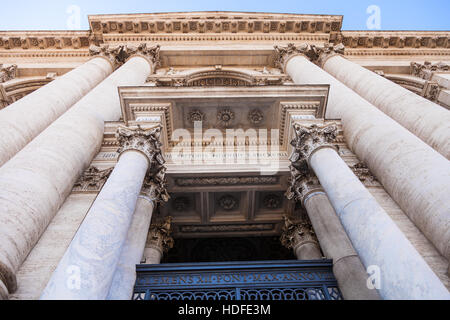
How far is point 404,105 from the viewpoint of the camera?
8.23 m

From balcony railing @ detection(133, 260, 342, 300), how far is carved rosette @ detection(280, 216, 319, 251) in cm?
197

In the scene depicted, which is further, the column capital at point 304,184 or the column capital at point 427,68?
the column capital at point 427,68

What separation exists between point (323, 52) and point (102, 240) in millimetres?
12873

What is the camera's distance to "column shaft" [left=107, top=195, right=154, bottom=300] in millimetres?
4938

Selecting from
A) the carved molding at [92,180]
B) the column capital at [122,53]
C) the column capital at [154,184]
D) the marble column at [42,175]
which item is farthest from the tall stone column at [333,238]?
the column capital at [122,53]

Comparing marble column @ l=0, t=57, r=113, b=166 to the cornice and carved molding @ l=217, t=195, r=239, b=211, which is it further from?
carved molding @ l=217, t=195, r=239, b=211

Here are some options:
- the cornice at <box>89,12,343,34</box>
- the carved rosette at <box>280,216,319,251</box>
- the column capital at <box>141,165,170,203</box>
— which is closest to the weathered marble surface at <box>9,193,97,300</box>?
the column capital at <box>141,165,170,203</box>

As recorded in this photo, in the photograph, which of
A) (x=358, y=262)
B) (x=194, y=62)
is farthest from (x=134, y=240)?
(x=194, y=62)

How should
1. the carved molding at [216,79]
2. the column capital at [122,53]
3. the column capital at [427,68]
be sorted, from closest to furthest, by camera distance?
the carved molding at [216,79] → the column capital at [122,53] → the column capital at [427,68]

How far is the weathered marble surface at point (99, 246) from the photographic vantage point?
11.5 ft

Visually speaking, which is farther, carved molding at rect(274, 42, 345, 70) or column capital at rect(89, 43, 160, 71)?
carved molding at rect(274, 42, 345, 70)

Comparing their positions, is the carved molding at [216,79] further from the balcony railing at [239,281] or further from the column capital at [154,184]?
the balcony railing at [239,281]

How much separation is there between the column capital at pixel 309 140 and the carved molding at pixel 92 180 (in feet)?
14.6

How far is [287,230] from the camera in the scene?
324 inches
